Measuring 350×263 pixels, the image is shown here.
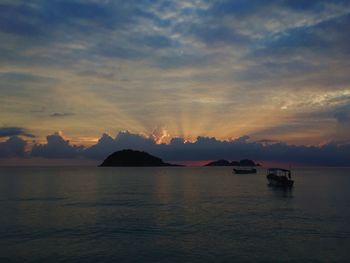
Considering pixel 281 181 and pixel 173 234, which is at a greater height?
pixel 281 181

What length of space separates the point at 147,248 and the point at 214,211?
25.7 metres

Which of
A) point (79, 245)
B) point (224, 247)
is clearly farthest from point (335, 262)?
point (79, 245)

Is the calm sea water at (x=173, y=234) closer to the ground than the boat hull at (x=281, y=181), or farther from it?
closer to the ground

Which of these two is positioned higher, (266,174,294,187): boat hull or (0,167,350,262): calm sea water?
(266,174,294,187): boat hull

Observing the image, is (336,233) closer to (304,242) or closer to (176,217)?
(304,242)

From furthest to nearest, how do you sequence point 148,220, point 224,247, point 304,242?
point 148,220 < point 304,242 < point 224,247

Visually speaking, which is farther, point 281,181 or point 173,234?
point 281,181

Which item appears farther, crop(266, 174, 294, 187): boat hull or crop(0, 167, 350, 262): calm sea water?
crop(266, 174, 294, 187): boat hull

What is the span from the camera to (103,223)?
46.9 metres

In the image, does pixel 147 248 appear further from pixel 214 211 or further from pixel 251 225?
pixel 214 211

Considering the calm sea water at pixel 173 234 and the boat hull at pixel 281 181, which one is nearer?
the calm sea water at pixel 173 234

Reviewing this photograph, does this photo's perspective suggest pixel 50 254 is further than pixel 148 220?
No

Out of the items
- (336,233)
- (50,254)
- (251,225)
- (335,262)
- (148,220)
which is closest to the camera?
(335,262)

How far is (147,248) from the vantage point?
34.2 metres
